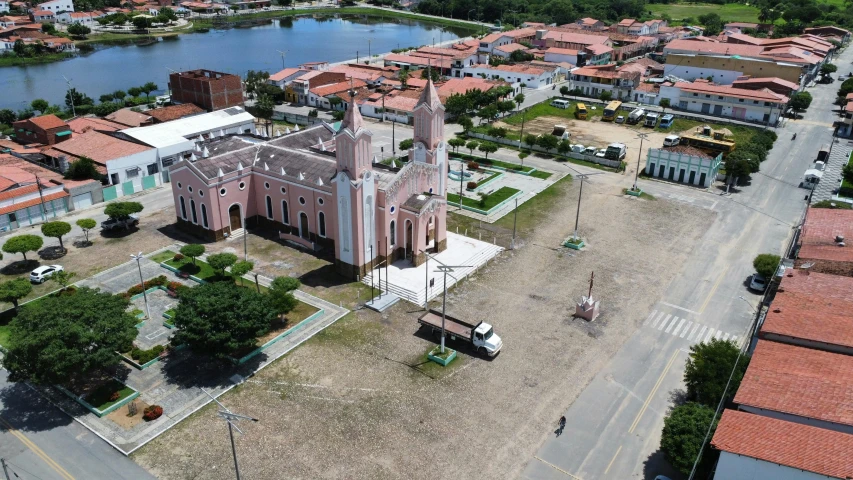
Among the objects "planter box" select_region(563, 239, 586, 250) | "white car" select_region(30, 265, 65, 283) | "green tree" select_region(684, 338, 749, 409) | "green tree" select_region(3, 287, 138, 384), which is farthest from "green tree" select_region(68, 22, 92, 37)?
"green tree" select_region(684, 338, 749, 409)

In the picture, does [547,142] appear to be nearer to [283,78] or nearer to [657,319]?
[657,319]

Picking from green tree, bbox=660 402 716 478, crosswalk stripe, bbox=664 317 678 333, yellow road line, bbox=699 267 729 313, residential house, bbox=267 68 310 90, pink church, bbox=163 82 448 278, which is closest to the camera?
green tree, bbox=660 402 716 478

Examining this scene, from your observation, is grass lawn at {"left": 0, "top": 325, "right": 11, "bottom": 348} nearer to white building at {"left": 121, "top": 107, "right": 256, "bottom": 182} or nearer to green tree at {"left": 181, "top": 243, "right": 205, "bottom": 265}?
green tree at {"left": 181, "top": 243, "right": 205, "bottom": 265}

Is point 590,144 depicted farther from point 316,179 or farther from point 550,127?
point 316,179

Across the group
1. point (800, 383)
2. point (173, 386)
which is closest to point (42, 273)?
point (173, 386)

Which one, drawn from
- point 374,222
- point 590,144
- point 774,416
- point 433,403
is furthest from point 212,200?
point 590,144

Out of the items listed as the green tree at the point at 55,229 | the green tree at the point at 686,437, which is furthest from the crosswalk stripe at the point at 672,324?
the green tree at the point at 55,229

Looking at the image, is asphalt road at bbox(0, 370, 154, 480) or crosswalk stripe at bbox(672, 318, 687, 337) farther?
crosswalk stripe at bbox(672, 318, 687, 337)
